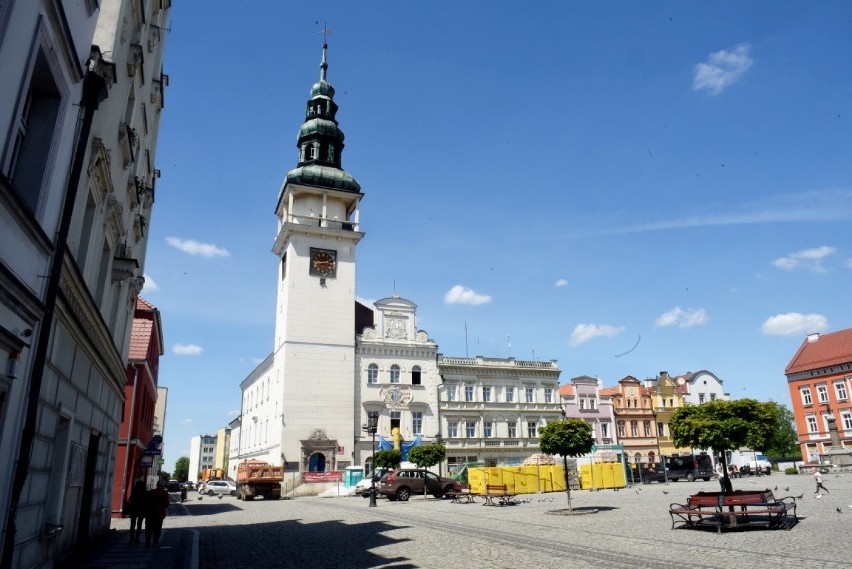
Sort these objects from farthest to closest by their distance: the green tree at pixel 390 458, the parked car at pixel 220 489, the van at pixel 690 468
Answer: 1. the van at pixel 690 468
2. the parked car at pixel 220 489
3. the green tree at pixel 390 458

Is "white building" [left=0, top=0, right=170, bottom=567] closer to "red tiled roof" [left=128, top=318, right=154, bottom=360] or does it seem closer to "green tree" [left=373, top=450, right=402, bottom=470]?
"red tiled roof" [left=128, top=318, right=154, bottom=360]

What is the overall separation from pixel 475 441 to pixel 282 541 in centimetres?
3769

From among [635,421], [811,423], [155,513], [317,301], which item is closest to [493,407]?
[317,301]

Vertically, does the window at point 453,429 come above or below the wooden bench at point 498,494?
above

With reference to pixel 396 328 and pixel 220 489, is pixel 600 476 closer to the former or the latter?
pixel 396 328

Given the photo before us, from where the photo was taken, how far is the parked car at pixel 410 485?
1241 inches

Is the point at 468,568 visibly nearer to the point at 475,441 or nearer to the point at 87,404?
the point at 87,404

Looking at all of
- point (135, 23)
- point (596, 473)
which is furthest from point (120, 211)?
point (596, 473)

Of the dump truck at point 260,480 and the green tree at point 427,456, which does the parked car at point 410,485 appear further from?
the dump truck at point 260,480

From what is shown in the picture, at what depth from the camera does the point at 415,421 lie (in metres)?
50.3

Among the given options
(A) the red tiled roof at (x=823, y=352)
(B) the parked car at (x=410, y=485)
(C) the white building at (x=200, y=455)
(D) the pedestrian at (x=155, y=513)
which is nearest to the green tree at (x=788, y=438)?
(A) the red tiled roof at (x=823, y=352)

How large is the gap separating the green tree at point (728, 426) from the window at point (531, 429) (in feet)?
119

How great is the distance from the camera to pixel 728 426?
1677cm

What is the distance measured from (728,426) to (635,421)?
48.6m
